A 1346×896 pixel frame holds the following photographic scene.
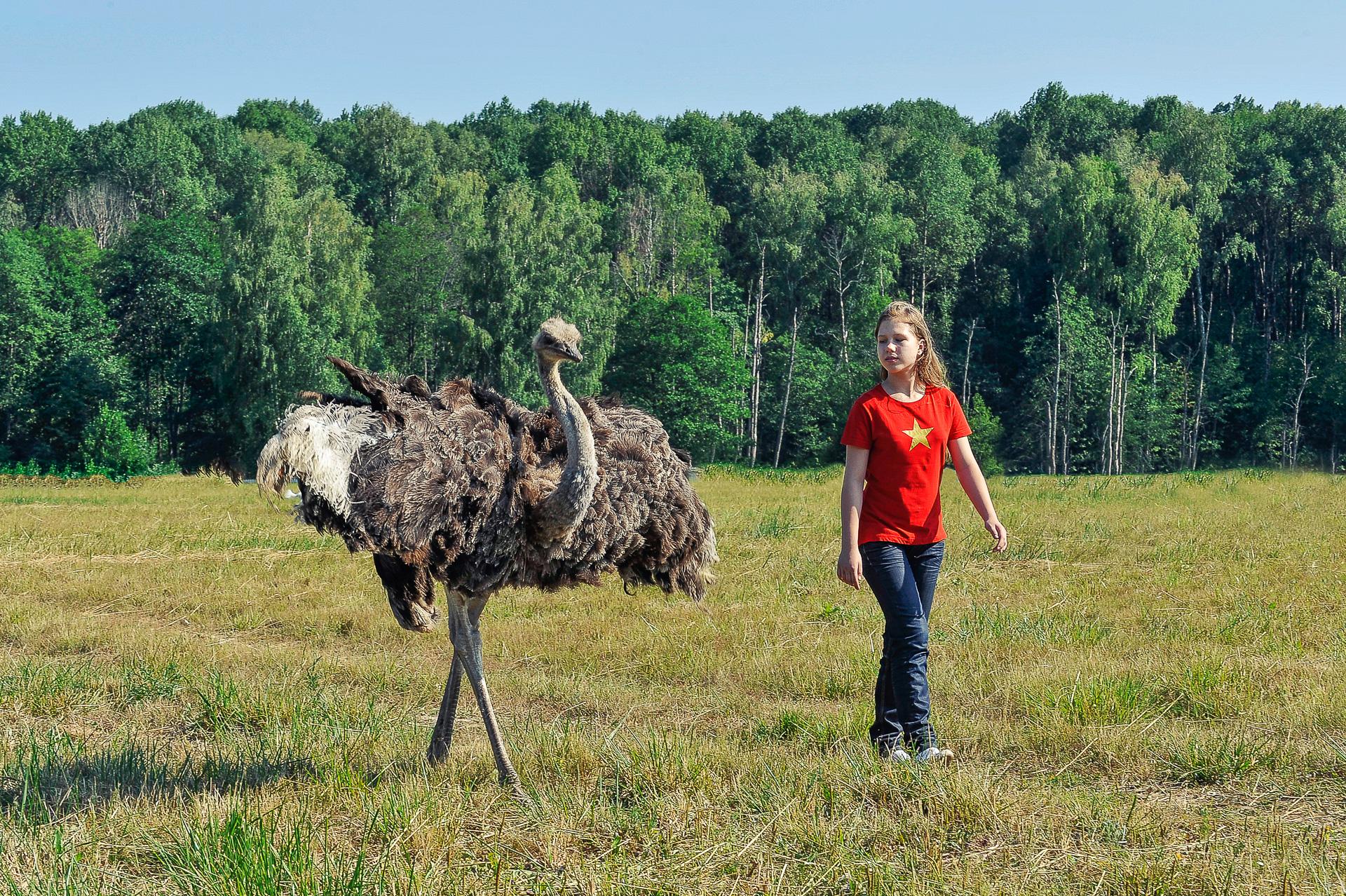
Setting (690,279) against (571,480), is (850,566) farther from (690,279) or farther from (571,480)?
(690,279)

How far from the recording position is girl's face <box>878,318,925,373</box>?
5.57 metres

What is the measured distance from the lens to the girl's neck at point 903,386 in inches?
225

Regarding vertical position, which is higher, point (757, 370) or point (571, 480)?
point (757, 370)

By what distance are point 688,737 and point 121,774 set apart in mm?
2739

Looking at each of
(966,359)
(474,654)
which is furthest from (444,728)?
(966,359)

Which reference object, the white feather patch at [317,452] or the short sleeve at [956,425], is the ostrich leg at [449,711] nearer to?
the white feather patch at [317,452]

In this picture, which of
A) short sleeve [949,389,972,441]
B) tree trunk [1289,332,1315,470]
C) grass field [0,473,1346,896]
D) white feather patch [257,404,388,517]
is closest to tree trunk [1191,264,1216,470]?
tree trunk [1289,332,1315,470]

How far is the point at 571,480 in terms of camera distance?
5527mm

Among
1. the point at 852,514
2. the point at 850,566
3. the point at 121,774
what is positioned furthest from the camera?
the point at 121,774

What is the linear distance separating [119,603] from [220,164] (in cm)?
6742

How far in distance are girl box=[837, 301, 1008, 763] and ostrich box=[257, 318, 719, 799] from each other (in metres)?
1.07

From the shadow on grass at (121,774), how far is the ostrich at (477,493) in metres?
0.79

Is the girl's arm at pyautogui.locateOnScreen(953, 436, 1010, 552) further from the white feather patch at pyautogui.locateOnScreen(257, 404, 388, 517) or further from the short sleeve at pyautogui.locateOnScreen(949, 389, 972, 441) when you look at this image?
the white feather patch at pyautogui.locateOnScreen(257, 404, 388, 517)

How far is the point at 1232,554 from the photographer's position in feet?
46.0
